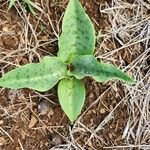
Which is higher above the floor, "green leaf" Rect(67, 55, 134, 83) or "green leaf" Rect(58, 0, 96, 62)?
"green leaf" Rect(58, 0, 96, 62)

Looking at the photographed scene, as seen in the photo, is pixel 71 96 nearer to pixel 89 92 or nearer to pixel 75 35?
pixel 89 92

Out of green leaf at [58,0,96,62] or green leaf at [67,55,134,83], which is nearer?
green leaf at [67,55,134,83]

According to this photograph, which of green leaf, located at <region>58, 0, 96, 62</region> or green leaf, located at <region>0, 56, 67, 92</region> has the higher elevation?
green leaf, located at <region>58, 0, 96, 62</region>

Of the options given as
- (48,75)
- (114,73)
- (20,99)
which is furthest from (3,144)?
(114,73)

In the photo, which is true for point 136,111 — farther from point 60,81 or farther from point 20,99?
point 20,99

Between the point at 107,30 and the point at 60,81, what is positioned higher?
the point at 107,30
